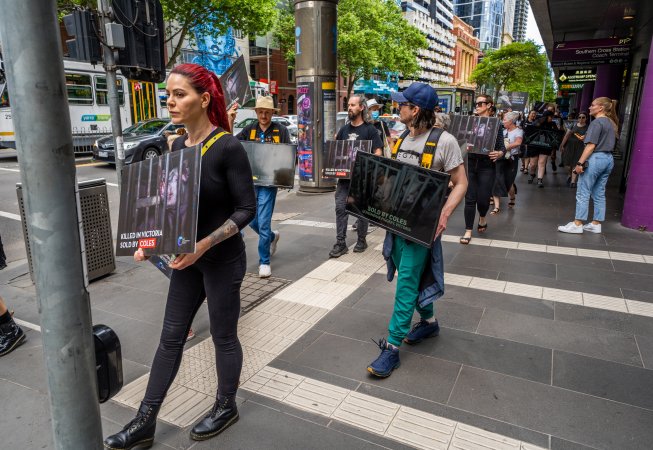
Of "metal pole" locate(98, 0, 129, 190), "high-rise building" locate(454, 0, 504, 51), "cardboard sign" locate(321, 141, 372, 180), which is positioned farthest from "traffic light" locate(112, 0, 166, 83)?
"high-rise building" locate(454, 0, 504, 51)

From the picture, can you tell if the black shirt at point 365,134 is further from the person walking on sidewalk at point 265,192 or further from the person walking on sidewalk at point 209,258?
the person walking on sidewalk at point 209,258

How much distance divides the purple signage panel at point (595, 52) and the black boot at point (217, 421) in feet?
48.6

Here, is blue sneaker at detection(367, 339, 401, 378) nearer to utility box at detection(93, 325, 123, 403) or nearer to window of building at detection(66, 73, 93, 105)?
utility box at detection(93, 325, 123, 403)

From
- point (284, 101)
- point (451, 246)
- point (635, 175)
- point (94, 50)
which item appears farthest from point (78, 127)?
point (284, 101)

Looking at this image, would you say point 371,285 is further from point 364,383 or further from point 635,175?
point 635,175

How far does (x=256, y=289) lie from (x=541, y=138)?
369 inches

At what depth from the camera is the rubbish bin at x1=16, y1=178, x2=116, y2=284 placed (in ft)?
16.6

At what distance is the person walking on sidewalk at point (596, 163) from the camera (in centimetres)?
677

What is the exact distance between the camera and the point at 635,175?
7.18 m

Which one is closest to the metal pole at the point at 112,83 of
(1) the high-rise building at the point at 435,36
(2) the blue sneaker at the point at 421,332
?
(2) the blue sneaker at the point at 421,332

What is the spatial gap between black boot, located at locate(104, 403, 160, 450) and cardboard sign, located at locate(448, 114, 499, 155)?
5415 mm

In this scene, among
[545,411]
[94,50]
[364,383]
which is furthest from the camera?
[94,50]

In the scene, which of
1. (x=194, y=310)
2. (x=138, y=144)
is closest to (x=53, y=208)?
(x=194, y=310)

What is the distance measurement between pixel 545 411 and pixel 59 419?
8.53 feet
